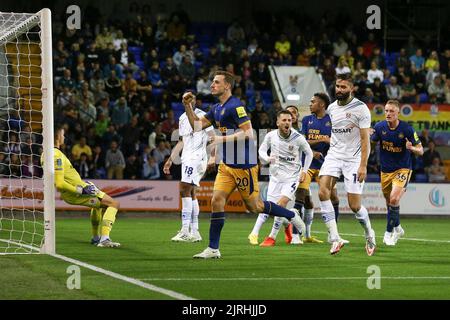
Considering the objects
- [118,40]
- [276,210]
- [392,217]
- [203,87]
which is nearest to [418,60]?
[203,87]

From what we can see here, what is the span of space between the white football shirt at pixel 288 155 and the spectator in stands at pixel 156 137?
11303 millimetres

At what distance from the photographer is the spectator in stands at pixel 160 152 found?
A: 26.3m

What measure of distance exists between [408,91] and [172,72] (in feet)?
26.3

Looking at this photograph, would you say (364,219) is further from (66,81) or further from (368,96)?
(368,96)

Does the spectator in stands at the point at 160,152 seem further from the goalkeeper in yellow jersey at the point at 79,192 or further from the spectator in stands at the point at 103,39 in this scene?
the goalkeeper in yellow jersey at the point at 79,192

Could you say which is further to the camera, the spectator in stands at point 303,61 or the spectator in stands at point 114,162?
the spectator in stands at point 303,61

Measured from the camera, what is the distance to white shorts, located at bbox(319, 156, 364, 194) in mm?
13727

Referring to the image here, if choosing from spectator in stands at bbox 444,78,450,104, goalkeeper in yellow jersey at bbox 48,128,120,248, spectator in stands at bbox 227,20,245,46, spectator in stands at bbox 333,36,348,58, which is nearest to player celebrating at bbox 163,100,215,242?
goalkeeper in yellow jersey at bbox 48,128,120,248

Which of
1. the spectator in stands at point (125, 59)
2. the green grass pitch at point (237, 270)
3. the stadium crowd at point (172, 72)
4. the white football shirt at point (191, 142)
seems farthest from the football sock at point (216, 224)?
the spectator in stands at point (125, 59)

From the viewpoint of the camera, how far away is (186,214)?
1623 centimetres

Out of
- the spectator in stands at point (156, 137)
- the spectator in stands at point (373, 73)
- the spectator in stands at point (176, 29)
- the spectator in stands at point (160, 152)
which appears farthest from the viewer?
the spectator in stands at point (176, 29)

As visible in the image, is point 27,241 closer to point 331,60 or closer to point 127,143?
point 127,143

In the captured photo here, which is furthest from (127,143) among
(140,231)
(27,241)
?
(27,241)

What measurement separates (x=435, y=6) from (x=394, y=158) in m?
23.1
